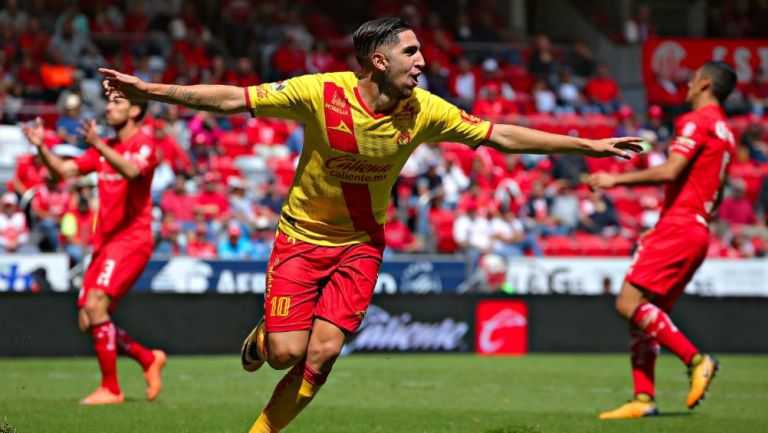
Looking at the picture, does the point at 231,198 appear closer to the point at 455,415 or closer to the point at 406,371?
the point at 406,371

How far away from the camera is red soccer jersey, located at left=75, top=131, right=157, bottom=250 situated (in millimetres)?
10445

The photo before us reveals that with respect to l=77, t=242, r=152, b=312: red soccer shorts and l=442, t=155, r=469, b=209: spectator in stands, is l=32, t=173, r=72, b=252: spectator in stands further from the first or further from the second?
l=77, t=242, r=152, b=312: red soccer shorts

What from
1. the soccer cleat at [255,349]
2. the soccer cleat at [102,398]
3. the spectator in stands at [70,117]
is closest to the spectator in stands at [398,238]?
the spectator in stands at [70,117]

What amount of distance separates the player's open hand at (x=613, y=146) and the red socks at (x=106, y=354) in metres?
4.83

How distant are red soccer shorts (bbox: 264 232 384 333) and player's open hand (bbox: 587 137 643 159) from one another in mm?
1462

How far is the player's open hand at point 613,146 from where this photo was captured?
7355 mm

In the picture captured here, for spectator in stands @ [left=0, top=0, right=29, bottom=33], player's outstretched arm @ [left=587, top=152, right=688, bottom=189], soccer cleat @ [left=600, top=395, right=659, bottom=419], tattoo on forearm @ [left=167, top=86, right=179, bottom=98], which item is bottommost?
soccer cleat @ [left=600, top=395, right=659, bottom=419]

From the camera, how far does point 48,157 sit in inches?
403

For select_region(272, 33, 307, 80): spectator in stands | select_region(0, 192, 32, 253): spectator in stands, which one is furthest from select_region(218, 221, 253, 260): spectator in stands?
select_region(272, 33, 307, 80): spectator in stands

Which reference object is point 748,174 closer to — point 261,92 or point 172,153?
point 172,153

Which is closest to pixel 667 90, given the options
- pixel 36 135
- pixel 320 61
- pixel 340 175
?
pixel 320 61

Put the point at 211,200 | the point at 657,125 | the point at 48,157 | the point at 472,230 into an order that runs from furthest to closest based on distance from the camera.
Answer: the point at 657,125, the point at 472,230, the point at 211,200, the point at 48,157

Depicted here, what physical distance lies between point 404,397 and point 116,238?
3.00 m

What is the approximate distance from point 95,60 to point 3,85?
Result: 5.78 ft
